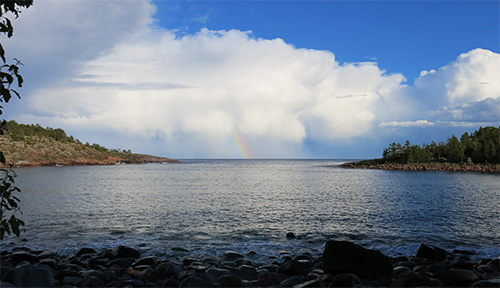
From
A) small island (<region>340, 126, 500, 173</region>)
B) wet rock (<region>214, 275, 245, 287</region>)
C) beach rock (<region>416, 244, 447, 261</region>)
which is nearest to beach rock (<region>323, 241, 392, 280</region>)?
wet rock (<region>214, 275, 245, 287</region>)

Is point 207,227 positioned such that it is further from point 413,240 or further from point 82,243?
point 413,240

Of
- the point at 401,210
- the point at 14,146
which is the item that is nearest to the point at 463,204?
the point at 401,210

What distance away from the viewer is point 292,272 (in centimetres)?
1341

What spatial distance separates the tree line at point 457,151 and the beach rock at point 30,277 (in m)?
171

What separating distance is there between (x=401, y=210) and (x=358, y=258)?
975 inches

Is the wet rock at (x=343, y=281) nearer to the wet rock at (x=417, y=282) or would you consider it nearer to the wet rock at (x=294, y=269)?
the wet rock at (x=417, y=282)

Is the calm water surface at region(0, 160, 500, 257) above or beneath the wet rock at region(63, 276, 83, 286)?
beneath

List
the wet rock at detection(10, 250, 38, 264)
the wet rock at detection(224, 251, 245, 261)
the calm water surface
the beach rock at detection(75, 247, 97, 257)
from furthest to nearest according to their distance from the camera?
the calm water surface
the beach rock at detection(75, 247, 97, 257)
the wet rock at detection(224, 251, 245, 261)
the wet rock at detection(10, 250, 38, 264)

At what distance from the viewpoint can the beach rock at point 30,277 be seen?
418 inches

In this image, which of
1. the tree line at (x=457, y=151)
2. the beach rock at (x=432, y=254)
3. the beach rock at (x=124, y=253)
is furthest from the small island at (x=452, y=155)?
the beach rock at (x=124, y=253)

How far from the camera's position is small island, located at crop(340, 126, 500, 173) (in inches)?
5811

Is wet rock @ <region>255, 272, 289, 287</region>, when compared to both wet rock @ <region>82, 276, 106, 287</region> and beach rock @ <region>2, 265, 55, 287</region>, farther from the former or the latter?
beach rock @ <region>2, 265, 55, 287</region>

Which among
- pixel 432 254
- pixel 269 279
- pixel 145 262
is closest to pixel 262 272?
pixel 269 279

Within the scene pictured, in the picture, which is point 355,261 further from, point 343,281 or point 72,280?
point 72,280
